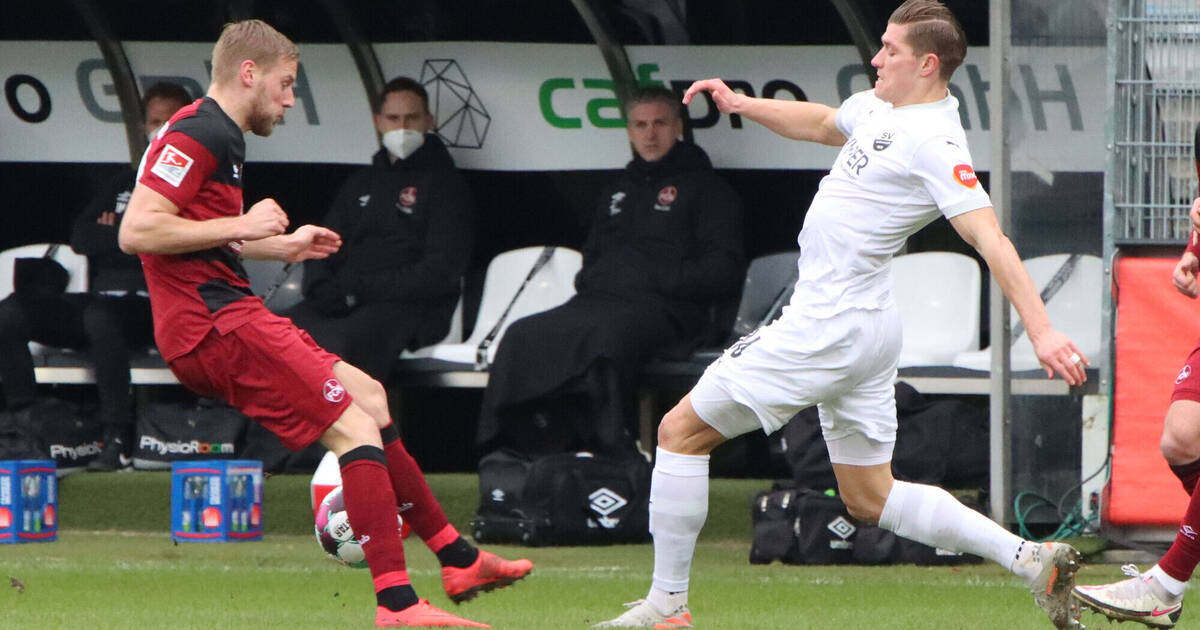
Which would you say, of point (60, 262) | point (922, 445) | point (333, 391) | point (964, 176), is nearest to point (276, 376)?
point (333, 391)

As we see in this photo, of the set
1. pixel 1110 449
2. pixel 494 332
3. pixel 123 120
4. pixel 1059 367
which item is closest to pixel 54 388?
pixel 123 120

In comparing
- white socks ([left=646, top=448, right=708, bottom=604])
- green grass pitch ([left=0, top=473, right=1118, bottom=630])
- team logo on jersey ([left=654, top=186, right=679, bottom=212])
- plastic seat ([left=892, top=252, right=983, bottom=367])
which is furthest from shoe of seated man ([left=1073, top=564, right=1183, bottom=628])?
team logo on jersey ([left=654, top=186, right=679, bottom=212])

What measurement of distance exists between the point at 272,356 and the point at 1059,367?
198 cm

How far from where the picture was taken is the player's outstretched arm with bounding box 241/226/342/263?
4867 millimetres

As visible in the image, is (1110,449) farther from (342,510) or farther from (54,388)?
(54,388)

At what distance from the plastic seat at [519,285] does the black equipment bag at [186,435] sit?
115cm

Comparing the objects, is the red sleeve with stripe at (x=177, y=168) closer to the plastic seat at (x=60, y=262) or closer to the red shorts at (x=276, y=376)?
the red shorts at (x=276, y=376)

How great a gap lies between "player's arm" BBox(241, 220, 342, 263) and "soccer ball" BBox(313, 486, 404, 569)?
746 mm

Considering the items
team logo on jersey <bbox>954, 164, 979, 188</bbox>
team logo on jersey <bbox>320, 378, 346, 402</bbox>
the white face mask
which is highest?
the white face mask

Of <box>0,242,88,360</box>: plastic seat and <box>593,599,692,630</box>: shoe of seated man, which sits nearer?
<box>593,599,692,630</box>: shoe of seated man

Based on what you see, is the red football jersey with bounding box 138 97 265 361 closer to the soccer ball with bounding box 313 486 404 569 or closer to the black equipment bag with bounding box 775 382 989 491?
the soccer ball with bounding box 313 486 404 569

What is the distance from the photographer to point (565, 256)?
916cm

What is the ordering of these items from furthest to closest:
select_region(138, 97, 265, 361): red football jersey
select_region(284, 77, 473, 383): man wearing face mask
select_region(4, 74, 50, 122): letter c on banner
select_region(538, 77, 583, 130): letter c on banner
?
select_region(4, 74, 50, 122): letter c on banner → select_region(538, 77, 583, 130): letter c on banner → select_region(284, 77, 473, 383): man wearing face mask → select_region(138, 97, 265, 361): red football jersey

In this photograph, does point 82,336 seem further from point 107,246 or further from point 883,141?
point 883,141
